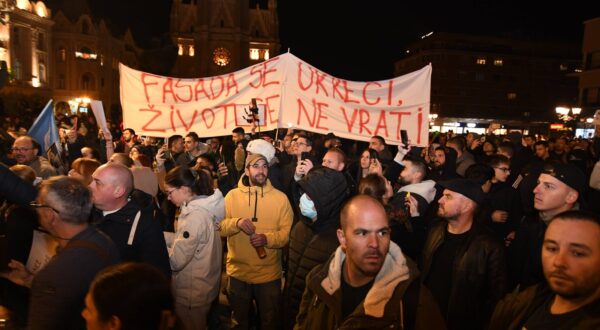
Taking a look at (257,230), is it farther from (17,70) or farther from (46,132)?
(17,70)

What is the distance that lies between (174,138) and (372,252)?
21.9 ft

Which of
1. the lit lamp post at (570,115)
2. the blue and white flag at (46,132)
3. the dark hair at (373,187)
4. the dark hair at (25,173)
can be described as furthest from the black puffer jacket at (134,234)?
the lit lamp post at (570,115)

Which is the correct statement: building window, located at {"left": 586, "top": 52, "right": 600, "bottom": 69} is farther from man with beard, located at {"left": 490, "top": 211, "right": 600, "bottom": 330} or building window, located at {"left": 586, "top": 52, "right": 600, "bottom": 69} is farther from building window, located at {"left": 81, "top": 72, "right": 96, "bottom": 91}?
building window, located at {"left": 81, "top": 72, "right": 96, "bottom": 91}

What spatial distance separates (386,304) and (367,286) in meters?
0.28

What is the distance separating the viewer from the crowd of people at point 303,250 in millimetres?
2238

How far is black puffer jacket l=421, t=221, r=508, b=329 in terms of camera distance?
11.2 ft

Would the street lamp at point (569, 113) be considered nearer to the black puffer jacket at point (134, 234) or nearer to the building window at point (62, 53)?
the black puffer jacket at point (134, 234)

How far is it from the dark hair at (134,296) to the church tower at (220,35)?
257 ft

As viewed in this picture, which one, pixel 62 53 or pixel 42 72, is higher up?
pixel 62 53

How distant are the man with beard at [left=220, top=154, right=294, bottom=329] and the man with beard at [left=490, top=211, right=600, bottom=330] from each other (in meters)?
2.65

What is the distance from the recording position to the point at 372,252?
2.45 m

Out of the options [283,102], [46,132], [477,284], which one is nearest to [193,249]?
[477,284]

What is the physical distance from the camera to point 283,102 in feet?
25.1

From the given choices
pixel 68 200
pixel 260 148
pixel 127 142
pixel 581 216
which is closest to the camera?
pixel 581 216
